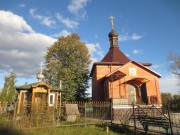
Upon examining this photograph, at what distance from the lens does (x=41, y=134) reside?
7.93 m

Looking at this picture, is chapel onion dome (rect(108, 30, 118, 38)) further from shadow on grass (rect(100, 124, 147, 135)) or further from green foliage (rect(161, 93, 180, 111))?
shadow on grass (rect(100, 124, 147, 135))

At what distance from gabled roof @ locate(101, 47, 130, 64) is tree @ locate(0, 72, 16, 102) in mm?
20619

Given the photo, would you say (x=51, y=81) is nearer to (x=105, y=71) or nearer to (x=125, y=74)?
(x=105, y=71)

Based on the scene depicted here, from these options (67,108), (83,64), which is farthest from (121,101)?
(83,64)

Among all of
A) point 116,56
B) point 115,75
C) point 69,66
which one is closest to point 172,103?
point 115,75

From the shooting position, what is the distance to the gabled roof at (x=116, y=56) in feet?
89.2

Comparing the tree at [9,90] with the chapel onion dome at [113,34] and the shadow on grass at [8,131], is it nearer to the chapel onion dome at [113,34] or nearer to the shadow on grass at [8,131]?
the chapel onion dome at [113,34]

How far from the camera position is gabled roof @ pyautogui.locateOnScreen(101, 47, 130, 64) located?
2720 cm

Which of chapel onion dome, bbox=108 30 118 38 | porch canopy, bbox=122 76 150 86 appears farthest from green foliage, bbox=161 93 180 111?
chapel onion dome, bbox=108 30 118 38

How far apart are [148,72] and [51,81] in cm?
1495

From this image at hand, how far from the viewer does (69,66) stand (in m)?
28.1

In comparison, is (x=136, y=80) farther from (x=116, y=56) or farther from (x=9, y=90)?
(x=9, y=90)

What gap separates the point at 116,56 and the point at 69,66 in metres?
8.04

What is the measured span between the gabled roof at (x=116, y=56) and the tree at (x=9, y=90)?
67.6 ft
